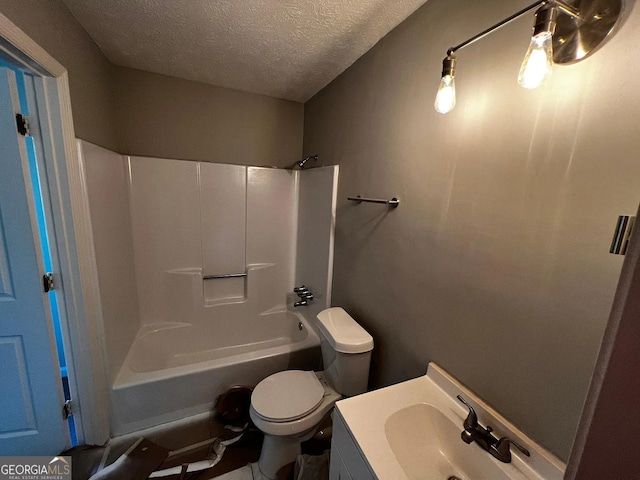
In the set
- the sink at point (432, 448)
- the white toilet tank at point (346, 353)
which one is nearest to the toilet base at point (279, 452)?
the white toilet tank at point (346, 353)

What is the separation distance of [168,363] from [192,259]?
0.87 m

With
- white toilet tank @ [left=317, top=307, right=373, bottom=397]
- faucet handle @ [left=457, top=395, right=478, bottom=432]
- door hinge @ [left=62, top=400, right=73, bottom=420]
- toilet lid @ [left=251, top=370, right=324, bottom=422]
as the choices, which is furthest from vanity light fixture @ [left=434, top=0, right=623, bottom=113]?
door hinge @ [left=62, top=400, right=73, bottom=420]

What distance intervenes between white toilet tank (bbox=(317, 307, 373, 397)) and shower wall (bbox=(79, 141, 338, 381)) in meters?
0.50

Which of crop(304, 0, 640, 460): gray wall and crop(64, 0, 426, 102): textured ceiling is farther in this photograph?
crop(64, 0, 426, 102): textured ceiling

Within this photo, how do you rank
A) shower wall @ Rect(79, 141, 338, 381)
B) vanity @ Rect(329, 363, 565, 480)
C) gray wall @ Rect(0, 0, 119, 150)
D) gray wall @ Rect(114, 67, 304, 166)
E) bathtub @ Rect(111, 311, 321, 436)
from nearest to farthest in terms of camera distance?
vanity @ Rect(329, 363, 565, 480)
gray wall @ Rect(0, 0, 119, 150)
bathtub @ Rect(111, 311, 321, 436)
shower wall @ Rect(79, 141, 338, 381)
gray wall @ Rect(114, 67, 304, 166)

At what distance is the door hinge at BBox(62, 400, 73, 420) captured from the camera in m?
1.41

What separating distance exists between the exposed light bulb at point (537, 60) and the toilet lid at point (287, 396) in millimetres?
1593

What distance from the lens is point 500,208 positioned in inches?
32.9

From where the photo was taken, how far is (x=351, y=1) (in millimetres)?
1102

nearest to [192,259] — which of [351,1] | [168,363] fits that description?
[168,363]

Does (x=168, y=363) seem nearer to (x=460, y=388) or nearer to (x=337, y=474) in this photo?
(x=337, y=474)

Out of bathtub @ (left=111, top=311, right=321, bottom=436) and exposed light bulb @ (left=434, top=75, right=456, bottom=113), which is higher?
exposed light bulb @ (left=434, top=75, right=456, bottom=113)

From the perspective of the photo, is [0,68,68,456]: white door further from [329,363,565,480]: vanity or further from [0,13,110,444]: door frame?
[329,363,565,480]: vanity

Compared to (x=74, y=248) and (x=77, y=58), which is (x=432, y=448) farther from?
(x=77, y=58)
